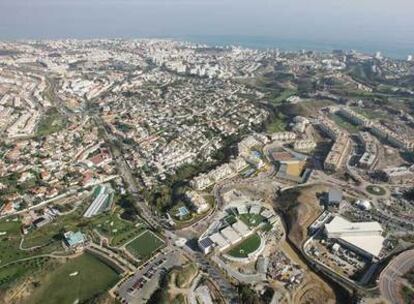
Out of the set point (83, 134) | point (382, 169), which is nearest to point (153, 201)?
point (83, 134)

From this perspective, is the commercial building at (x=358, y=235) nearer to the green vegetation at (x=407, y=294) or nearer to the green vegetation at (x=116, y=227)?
the green vegetation at (x=407, y=294)

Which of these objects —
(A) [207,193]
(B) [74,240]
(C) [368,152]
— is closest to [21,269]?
(B) [74,240]

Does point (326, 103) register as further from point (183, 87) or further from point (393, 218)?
point (393, 218)

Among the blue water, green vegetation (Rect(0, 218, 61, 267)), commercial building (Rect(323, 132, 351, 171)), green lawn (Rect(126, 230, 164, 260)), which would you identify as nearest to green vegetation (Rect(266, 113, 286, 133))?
commercial building (Rect(323, 132, 351, 171))

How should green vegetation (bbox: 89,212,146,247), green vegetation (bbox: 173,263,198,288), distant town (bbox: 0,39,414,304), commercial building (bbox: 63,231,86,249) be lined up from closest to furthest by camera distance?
green vegetation (bbox: 173,263,198,288) → distant town (bbox: 0,39,414,304) → commercial building (bbox: 63,231,86,249) → green vegetation (bbox: 89,212,146,247)

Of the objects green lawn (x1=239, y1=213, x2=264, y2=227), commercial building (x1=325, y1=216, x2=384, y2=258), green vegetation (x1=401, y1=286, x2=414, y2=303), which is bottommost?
green lawn (x1=239, y1=213, x2=264, y2=227)

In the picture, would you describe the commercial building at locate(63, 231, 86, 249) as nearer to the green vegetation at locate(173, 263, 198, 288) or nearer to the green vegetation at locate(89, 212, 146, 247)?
the green vegetation at locate(89, 212, 146, 247)
